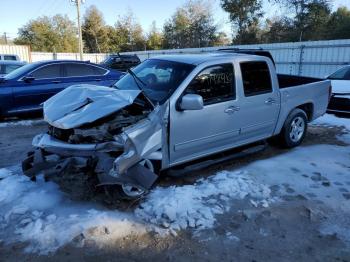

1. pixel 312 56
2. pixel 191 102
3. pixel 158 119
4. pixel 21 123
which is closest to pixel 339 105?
pixel 191 102

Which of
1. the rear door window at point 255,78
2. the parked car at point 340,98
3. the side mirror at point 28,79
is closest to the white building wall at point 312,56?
the parked car at point 340,98

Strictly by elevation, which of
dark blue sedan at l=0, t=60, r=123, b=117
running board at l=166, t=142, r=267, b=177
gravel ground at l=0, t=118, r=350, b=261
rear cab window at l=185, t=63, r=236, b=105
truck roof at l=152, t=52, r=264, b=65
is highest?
truck roof at l=152, t=52, r=264, b=65

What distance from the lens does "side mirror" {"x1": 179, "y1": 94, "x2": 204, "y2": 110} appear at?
433cm

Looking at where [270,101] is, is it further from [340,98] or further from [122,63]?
[122,63]

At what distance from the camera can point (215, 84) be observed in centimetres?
497

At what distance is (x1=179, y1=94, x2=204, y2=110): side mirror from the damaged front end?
0.77ft

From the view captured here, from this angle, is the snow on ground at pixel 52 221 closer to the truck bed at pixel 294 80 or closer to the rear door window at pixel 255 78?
the rear door window at pixel 255 78

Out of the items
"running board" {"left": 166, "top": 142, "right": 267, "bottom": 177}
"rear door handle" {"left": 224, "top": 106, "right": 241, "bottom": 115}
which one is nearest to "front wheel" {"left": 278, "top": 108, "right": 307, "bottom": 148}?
"running board" {"left": 166, "top": 142, "right": 267, "bottom": 177}

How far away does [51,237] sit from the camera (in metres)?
3.52

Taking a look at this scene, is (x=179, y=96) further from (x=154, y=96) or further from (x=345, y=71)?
(x=345, y=71)

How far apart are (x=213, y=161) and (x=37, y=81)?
19.1 ft

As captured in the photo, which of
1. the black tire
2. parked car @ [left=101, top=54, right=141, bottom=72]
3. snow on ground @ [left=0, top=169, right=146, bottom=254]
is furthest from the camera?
parked car @ [left=101, top=54, right=141, bottom=72]

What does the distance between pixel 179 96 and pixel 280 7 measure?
34.0 metres

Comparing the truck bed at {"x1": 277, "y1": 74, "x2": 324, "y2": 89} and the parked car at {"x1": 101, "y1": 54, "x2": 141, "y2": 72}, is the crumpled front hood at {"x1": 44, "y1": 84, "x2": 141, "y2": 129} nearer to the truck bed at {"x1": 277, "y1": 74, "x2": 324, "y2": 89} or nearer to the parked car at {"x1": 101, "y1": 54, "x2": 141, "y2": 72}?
the truck bed at {"x1": 277, "y1": 74, "x2": 324, "y2": 89}
